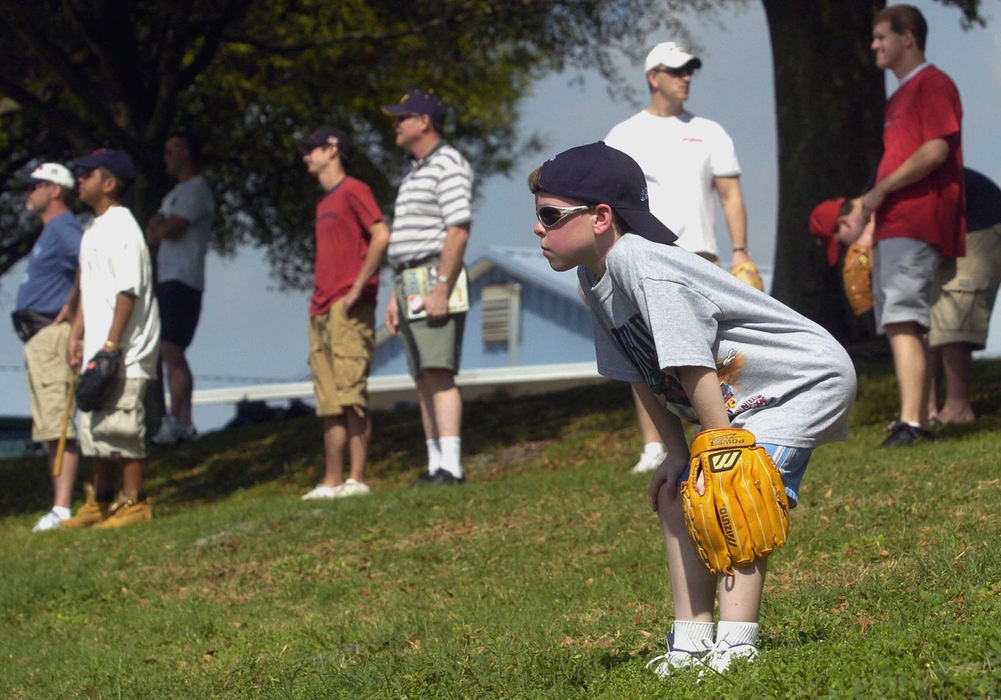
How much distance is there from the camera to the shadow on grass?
35.0ft

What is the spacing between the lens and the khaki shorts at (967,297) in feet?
26.8

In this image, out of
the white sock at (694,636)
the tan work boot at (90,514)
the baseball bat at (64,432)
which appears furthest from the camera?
the baseball bat at (64,432)

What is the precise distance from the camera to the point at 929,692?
3113mm

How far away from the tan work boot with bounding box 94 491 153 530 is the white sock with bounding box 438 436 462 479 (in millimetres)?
1994

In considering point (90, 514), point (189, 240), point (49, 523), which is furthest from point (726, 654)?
point (189, 240)

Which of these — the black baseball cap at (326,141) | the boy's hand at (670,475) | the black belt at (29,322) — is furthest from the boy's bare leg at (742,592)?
the black belt at (29,322)

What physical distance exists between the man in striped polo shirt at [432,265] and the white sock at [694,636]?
14.8 feet

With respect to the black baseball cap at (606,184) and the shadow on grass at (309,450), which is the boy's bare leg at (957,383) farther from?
the black baseball cap at (606,184)

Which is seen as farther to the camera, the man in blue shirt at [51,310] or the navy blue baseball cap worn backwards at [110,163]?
the man in blue shirt at [51,310]

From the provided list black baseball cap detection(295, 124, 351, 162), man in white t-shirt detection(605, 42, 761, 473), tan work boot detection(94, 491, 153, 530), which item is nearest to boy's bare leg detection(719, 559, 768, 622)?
man in white t-shirt detection(605, 42, 761, 473)

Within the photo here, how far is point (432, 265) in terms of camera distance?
837 cm

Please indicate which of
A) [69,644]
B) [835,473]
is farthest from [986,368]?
[69,644]

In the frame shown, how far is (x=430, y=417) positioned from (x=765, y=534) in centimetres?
520

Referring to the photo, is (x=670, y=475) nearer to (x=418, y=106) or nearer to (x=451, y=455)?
(x=451, y=455)
